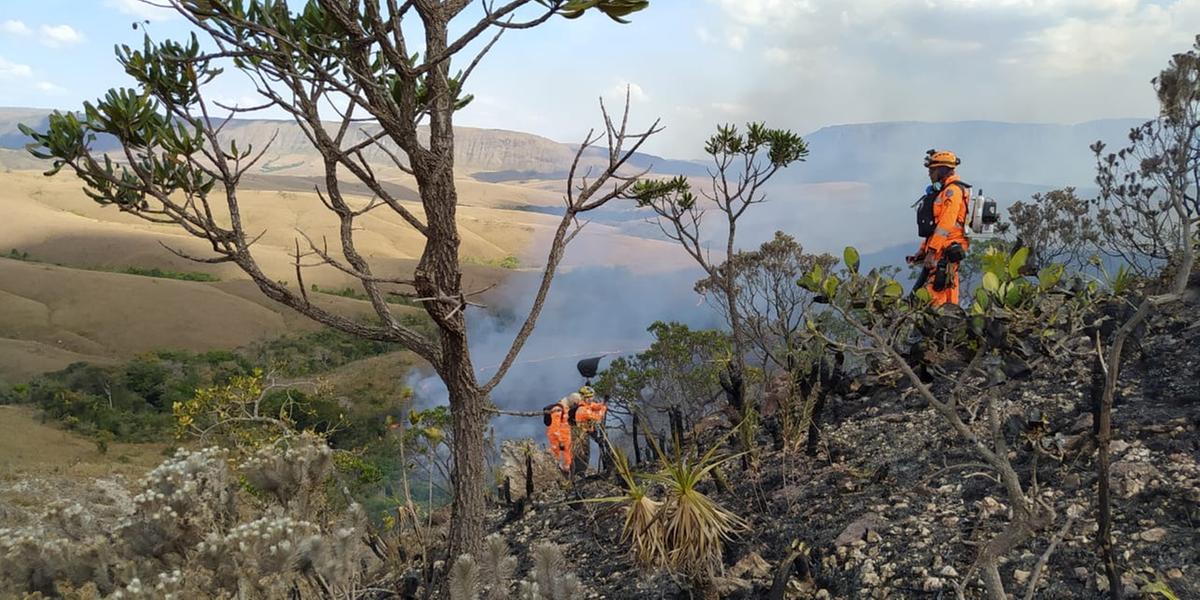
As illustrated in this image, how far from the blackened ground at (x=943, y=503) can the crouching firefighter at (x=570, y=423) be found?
184cm

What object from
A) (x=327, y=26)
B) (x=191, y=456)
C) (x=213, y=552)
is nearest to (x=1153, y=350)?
(x=327, y=26)

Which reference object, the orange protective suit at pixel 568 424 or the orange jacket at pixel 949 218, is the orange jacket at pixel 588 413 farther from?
the orange jacket at pixel 949 218

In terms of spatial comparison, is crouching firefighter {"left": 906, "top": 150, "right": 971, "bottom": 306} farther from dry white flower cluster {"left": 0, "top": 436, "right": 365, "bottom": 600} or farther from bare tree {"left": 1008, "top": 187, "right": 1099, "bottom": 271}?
bare tree {"left": 1008, "top": 187, "right": 1099, "bottom": 271}

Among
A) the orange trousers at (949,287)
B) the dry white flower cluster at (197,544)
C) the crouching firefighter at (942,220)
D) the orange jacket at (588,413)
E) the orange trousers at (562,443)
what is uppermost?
the crouching firefighter at (942,220)

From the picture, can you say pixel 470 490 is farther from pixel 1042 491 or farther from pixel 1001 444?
pixel 1042 491

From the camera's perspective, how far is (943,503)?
4199 millimetres

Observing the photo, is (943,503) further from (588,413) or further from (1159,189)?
(1159,189)

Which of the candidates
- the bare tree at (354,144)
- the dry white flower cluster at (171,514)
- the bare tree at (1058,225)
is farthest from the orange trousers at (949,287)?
the bare tree at (1058,225)

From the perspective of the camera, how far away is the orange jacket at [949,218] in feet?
21.1

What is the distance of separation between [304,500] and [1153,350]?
6.30 m

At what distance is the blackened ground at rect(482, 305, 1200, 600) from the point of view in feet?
11.2

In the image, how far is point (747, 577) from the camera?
4117 millimetres

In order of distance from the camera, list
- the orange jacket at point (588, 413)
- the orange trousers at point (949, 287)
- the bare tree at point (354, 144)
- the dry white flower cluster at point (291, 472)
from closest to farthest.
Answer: the bare tree at point (354, 144) → the dry white flower cluster at point (291, 472) → the orange trousers at point (949, 287) → the orange jacket at point (588, 413)

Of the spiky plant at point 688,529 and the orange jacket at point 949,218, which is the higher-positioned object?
the orange jacket at point 949,218
